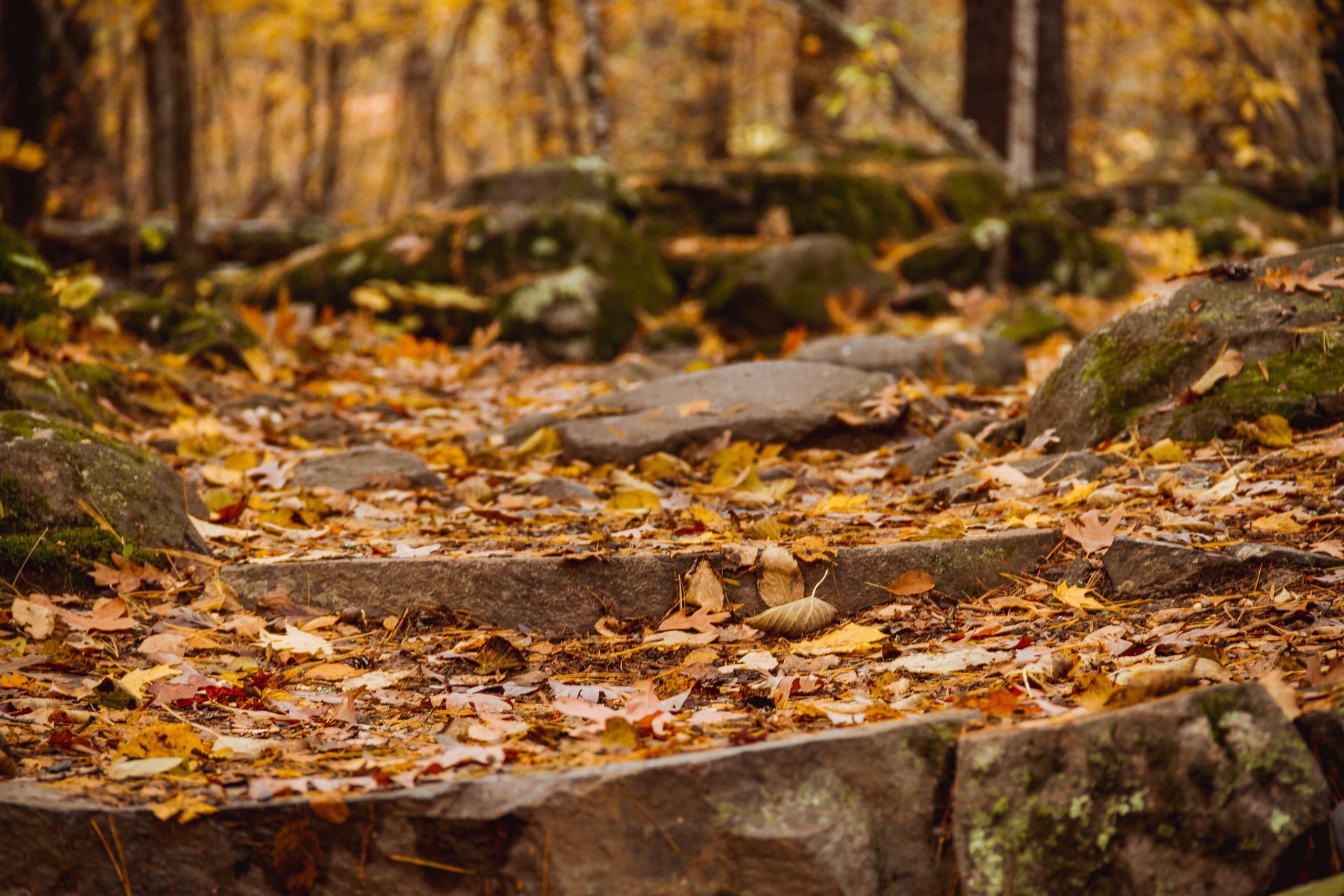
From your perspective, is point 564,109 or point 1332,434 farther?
point 564,109

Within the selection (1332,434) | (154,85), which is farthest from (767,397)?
(154,85)

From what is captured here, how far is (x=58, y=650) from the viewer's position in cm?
238

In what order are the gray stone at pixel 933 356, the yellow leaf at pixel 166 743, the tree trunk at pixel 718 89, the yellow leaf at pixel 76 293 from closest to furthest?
the yellow leaf at pixel 166 743 < the yellow leaf at pixel 76 293 < the gray stone at pixel 933 356 < the tree trunk at pixel 718 89

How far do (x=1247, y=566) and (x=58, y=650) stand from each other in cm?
266

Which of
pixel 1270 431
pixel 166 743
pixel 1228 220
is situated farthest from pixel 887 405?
pixel 1228 220

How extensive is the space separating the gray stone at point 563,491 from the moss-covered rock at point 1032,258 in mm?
5377

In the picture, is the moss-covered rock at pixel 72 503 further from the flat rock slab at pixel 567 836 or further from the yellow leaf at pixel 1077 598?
the yellow leaf at pixel 1077 598

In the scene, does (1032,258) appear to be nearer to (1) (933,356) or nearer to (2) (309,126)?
(1) (933,356)

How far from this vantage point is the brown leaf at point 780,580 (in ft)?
8.79

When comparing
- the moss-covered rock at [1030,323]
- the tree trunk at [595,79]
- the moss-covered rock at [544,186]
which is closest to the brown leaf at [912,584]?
the moss-covered rock at [1030,323]

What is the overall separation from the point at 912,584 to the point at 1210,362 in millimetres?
1505

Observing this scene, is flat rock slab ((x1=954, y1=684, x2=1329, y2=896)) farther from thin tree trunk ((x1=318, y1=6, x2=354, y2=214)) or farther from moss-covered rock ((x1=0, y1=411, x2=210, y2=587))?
thin tree trunk ((x1=318, y1=6, x2=354, y2=214))

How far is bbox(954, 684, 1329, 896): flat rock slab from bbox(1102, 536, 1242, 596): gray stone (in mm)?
809

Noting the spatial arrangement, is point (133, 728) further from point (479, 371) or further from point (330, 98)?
point (330, 98)
